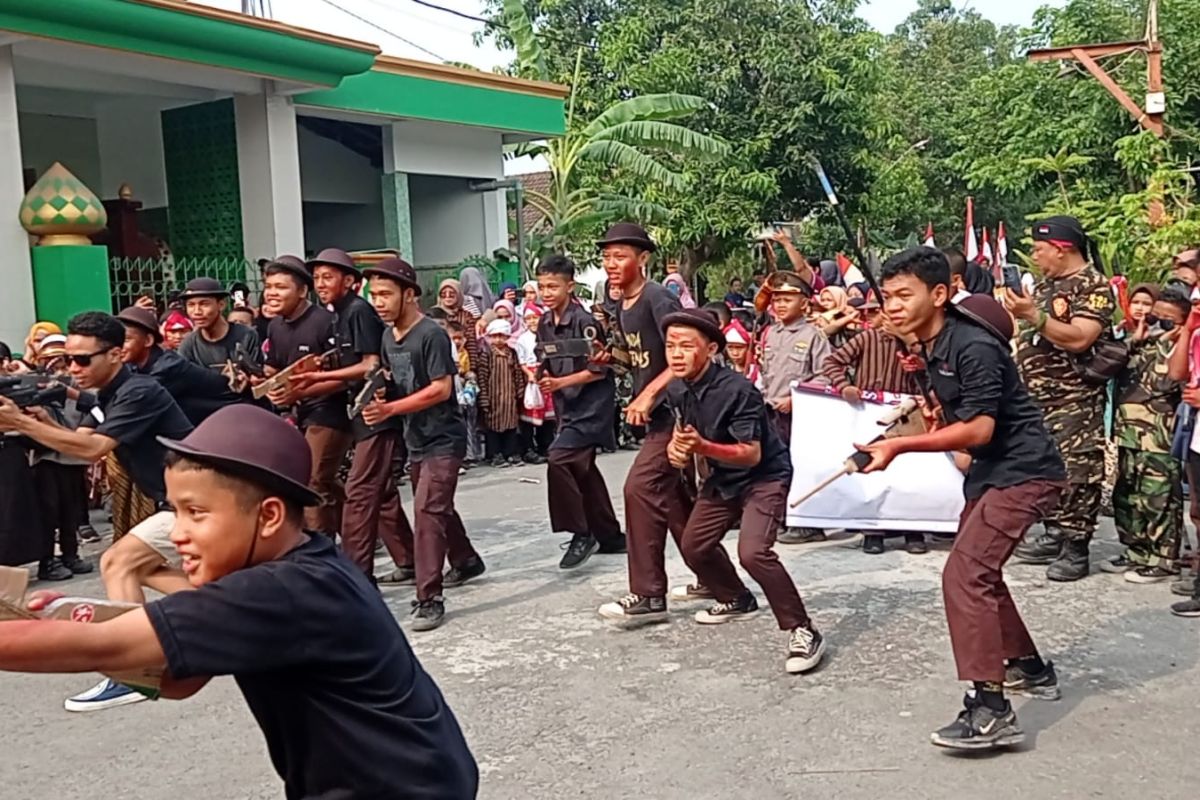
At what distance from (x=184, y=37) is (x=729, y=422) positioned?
802 cm

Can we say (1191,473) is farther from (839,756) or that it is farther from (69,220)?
(69,220)

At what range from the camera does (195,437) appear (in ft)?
7.65

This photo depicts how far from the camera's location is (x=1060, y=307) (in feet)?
20.4

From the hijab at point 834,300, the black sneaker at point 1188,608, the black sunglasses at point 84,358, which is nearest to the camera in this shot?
the black sunglasses at point 84,358

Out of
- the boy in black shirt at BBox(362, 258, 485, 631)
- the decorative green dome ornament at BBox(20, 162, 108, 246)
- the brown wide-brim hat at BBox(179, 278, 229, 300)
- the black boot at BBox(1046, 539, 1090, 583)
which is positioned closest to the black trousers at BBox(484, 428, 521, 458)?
the decorative green dome ornament at BBox(20, 162, 108, 246)

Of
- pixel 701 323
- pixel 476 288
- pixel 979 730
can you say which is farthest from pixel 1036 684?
pixel 476 288

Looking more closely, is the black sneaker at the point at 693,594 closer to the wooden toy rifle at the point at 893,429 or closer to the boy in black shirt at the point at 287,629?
the wooden toy rifle at the point at 893,429

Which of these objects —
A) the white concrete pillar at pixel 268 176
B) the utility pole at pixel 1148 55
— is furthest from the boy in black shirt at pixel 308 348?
the utility pole at pixel 1148 55

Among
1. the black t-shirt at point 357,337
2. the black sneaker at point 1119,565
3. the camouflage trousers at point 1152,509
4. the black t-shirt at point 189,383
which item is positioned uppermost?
the black t-shirt at point 357,337

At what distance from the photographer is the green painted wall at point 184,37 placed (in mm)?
10164

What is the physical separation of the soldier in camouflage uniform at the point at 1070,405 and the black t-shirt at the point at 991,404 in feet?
5.62

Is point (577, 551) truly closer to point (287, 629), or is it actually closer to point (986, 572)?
point (986, 572)

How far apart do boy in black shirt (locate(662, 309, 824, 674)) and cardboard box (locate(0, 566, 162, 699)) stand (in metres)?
3.26

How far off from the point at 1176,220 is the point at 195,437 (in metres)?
11.7
